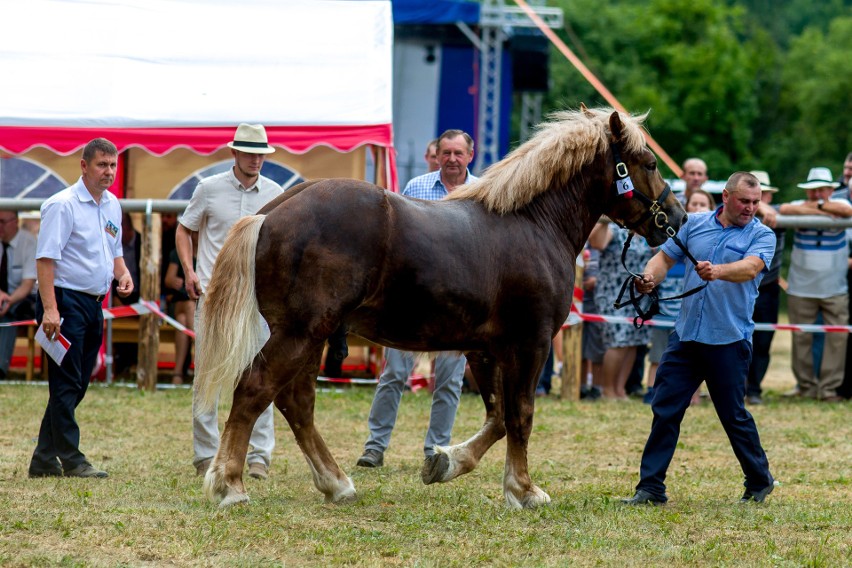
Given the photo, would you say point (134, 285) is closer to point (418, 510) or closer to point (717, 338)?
point (418, 510)

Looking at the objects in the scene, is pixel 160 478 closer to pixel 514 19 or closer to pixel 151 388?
pixel 151 388

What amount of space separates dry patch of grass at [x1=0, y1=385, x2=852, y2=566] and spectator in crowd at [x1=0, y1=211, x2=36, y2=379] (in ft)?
8.33

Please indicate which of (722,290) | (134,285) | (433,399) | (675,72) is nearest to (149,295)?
(134,285)

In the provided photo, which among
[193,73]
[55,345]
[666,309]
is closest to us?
[55,345]

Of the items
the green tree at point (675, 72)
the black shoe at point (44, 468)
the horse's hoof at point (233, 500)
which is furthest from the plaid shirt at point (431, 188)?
the green tree at point (675, 72)

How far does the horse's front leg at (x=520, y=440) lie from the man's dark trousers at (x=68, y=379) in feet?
8.71

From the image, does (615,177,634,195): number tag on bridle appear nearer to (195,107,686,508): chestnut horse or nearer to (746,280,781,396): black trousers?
(195,107,686,508): chestnut horse

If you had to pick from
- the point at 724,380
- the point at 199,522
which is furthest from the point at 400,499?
the point at 724,380

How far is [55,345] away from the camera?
6.87m

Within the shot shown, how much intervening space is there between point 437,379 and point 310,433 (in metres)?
1.85

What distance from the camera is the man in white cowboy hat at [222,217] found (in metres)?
7.37

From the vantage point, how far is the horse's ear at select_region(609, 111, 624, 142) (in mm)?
6453

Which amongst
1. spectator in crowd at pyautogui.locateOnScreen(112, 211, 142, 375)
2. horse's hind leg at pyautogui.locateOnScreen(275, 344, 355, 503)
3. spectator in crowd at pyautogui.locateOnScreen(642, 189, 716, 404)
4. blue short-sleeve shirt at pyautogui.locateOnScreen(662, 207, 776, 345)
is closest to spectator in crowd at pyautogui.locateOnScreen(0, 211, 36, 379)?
spectator in crowd at pyautogui.locateOnScreen(112, 211, 142, 375)

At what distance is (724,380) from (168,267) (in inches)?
290
